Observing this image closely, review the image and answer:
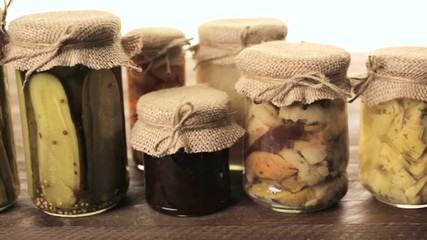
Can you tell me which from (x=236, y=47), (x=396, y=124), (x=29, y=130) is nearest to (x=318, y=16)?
(x=236, y=47)

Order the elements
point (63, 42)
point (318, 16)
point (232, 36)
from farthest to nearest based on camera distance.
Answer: point (318, 16) < point (232, 36) < point (63, 42)

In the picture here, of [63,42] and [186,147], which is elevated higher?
[63,42]

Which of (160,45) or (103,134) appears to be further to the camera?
(160,45)

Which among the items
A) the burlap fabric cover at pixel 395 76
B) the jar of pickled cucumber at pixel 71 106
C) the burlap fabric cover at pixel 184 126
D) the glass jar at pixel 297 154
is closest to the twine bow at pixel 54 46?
the jar of pickled cucumber at pixel 71 106

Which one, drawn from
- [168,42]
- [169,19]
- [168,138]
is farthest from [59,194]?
[169,19]

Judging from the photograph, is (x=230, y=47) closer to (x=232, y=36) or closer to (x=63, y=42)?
(x=232, y=36)

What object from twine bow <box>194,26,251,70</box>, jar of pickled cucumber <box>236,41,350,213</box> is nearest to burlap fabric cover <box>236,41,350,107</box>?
jar of pickled cucumber <box>236,41,350,213</box>

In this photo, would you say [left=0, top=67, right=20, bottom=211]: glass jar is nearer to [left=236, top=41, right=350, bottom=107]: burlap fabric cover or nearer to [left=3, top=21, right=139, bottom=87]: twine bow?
[left=3, top=21, right=139, bottom=87]: twine bow
